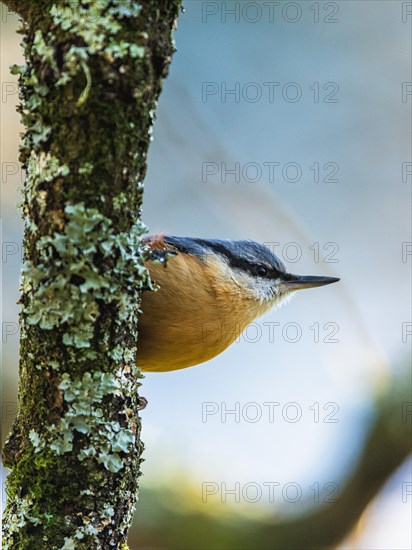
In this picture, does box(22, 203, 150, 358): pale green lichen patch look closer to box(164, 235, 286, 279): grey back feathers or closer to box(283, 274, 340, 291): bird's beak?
box(164, 235, 286, 279): grey back feathers

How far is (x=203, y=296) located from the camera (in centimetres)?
259

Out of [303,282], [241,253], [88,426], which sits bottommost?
[88,426]

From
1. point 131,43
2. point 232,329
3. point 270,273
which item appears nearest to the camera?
point 131,43

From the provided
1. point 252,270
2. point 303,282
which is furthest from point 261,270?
point 303,282

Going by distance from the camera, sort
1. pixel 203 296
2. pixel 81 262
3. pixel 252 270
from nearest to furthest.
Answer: pixel 81 262, pixel 203 296, pixel 252 270

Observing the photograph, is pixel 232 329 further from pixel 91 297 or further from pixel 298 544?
pixel 91 297

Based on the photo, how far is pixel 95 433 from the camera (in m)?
1.45

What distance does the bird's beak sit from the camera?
3027mm

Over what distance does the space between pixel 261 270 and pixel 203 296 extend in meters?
0.49

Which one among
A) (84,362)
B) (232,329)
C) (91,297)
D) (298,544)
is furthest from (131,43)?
(298,544)

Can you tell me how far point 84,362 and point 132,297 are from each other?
0.17m

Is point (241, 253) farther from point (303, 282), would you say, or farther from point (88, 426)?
point (88, 426)

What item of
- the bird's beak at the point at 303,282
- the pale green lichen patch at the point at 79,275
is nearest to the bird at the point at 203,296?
the bird's beak at the point at 303,282

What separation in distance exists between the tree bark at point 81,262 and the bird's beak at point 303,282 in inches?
62.3
